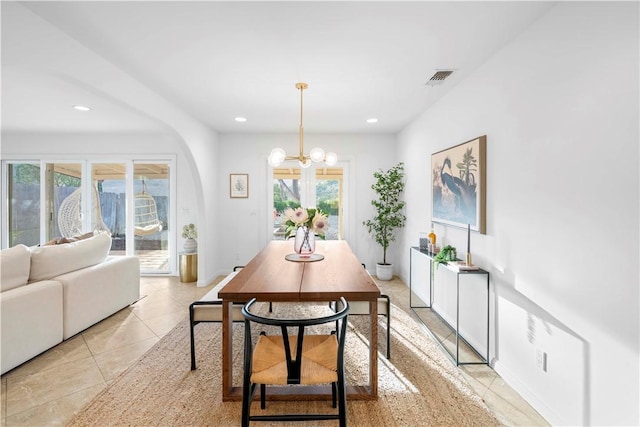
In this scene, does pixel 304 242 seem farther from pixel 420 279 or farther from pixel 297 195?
pixel 297 195

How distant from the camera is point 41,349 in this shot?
2.50 m

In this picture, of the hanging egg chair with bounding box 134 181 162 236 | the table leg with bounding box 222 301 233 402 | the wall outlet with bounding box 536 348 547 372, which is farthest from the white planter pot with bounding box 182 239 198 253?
the wall outlet with bounding box 536 348 547 372

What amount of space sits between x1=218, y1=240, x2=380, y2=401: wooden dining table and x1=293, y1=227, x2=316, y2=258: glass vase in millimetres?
265

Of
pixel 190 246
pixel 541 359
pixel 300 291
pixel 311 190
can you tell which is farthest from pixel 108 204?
pixel 541 359

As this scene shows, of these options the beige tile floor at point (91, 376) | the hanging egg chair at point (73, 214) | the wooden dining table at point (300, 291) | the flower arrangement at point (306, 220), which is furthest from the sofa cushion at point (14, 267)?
the hanging egg chair at point (73, 214)

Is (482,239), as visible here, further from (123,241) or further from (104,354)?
(123,241)

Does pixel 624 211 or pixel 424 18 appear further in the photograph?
pixel 424 18

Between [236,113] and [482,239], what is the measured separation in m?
3.18

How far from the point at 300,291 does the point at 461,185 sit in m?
1.89

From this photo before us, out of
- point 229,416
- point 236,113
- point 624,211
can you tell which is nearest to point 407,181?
point 236,113

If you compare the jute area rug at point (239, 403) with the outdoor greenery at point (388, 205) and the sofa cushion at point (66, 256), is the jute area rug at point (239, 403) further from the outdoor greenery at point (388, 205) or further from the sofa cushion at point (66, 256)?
the outdoor greenery at point (388, 205)

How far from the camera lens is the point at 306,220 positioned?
252cm

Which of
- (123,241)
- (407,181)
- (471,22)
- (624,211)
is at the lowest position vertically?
(123,241)

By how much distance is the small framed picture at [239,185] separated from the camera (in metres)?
5.19
